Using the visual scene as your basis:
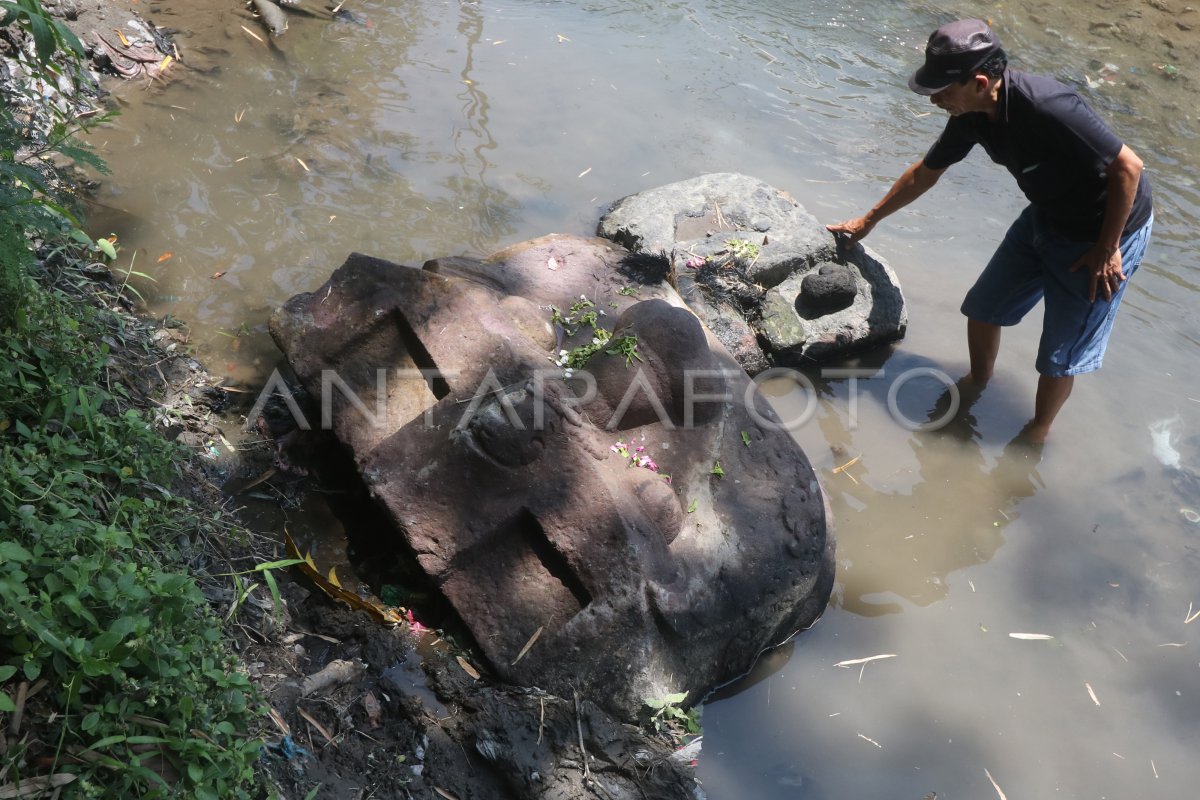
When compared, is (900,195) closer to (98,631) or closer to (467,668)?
(467,668)

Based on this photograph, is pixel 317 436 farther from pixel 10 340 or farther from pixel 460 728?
pixel 460 728

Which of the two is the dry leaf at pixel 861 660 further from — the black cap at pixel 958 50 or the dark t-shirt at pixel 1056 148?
the black cap at pixel 958 50

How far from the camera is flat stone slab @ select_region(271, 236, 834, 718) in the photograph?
3154 millimetres

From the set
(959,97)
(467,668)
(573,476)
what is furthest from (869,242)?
(467,668)

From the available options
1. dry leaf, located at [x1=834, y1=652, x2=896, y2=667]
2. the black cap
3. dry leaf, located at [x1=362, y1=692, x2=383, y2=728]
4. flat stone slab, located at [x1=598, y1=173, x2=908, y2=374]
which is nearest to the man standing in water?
the black cap

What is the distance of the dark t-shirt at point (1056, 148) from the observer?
383 centimetres

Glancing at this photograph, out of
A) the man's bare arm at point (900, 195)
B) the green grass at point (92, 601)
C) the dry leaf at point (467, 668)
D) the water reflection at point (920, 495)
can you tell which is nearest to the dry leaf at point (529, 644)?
the dry leaf at point (467, 668)

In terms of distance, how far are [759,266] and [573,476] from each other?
8.12 ft

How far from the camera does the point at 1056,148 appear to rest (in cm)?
391

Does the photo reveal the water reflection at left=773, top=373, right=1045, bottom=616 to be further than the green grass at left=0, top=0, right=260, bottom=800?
Yes

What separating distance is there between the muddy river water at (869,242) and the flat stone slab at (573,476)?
48cm

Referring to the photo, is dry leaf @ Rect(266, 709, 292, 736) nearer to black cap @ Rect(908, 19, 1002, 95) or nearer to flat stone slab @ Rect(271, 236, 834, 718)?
flat stone slab @ Rect(271, 236, 834, 718)

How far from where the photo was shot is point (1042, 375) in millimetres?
4711

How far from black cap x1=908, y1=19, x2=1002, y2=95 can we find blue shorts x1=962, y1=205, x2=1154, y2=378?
2.89ft
